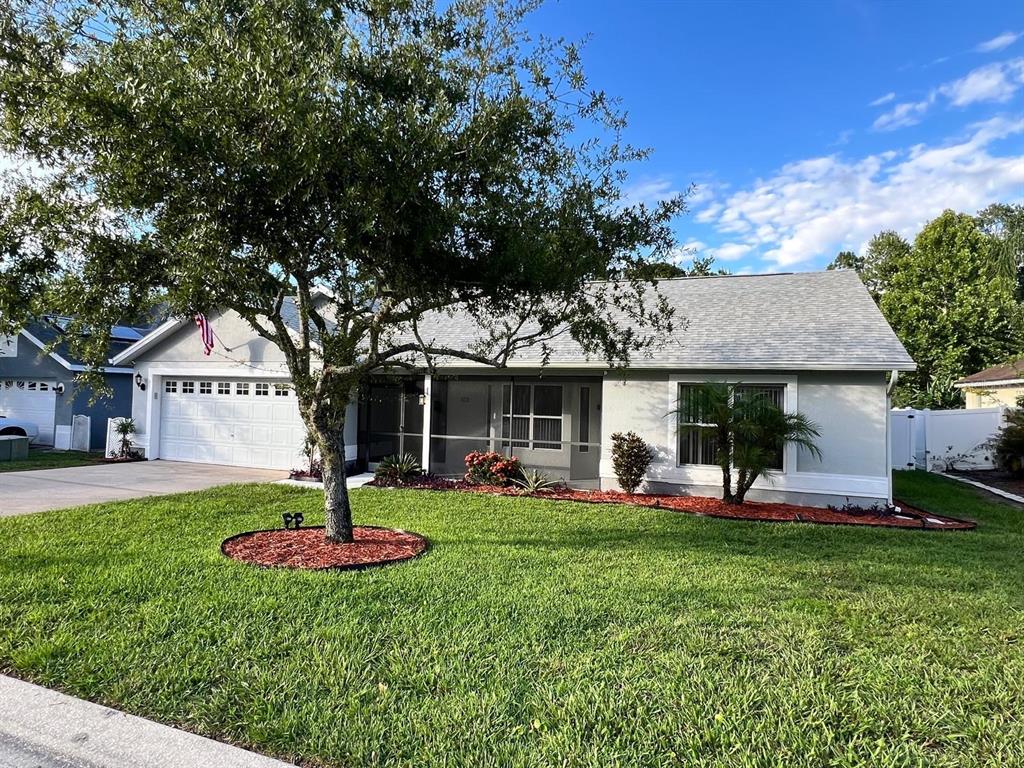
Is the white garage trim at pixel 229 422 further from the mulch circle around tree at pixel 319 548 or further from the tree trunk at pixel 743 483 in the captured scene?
the tree trunk at pixel 743 483

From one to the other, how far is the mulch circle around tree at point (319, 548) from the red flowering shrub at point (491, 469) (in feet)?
15.7

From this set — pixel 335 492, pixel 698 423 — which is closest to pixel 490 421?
pixel 698 423

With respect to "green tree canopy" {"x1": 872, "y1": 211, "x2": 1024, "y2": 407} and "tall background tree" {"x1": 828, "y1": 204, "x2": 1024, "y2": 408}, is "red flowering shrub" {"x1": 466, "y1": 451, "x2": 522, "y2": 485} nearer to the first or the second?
"tall background tree" {"x1": 828, "y1": 204, "x2": 1024, "y2": 408}

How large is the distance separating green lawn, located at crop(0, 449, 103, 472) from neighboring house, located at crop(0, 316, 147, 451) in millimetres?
1220

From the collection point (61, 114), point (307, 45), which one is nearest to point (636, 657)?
point (307, 45)

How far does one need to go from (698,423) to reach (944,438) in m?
11.3

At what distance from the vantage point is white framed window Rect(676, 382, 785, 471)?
10.8m

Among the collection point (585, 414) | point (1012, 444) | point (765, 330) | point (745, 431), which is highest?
point (765, 330)

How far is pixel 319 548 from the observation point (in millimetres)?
6746

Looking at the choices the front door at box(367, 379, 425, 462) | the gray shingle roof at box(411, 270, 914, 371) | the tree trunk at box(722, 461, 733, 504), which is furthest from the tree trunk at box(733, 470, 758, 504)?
the front door at box(367, 379, 425, 462)

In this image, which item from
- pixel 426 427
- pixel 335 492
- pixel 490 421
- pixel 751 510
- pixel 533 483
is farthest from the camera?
pixel 490 421

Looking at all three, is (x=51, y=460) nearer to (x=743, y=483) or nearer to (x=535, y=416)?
(x=535, y=416)

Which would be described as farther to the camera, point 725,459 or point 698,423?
point 698,423

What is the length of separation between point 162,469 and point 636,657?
13.8m
